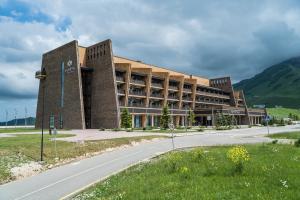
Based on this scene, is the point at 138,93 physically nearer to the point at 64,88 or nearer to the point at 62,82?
the point at 64,88

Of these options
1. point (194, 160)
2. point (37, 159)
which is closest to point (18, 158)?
point (37, 159)

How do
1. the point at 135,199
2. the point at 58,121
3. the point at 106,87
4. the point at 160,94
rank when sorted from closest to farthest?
1. the point at 135,199
2. the point at 106,87
3. the point at 58,121
4. the point at 160,94

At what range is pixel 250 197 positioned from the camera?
30.9ft

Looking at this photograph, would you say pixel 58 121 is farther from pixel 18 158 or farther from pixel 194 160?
pixel 194 160

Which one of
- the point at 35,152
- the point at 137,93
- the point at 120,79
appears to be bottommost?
the point at 35,152

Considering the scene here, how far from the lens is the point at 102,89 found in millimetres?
89250

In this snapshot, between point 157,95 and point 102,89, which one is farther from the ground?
point 102,89

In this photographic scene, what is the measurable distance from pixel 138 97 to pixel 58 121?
22.3m

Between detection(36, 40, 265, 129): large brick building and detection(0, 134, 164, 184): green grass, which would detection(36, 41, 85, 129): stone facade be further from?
detection(0, 134, 164, 184): green grass

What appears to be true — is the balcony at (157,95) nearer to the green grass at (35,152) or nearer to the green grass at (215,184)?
the green grass at (35,152)

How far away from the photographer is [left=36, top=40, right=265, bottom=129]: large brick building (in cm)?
8669

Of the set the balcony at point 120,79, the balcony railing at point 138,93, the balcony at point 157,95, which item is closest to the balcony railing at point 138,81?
the balcony railing at point 138,93

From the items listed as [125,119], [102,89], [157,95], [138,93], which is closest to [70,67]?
[102,89]

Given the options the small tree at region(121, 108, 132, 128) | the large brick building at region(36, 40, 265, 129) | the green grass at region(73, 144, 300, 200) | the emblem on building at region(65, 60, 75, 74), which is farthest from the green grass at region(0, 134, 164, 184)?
the emblem on building at region(65, 60, 75, 74)
